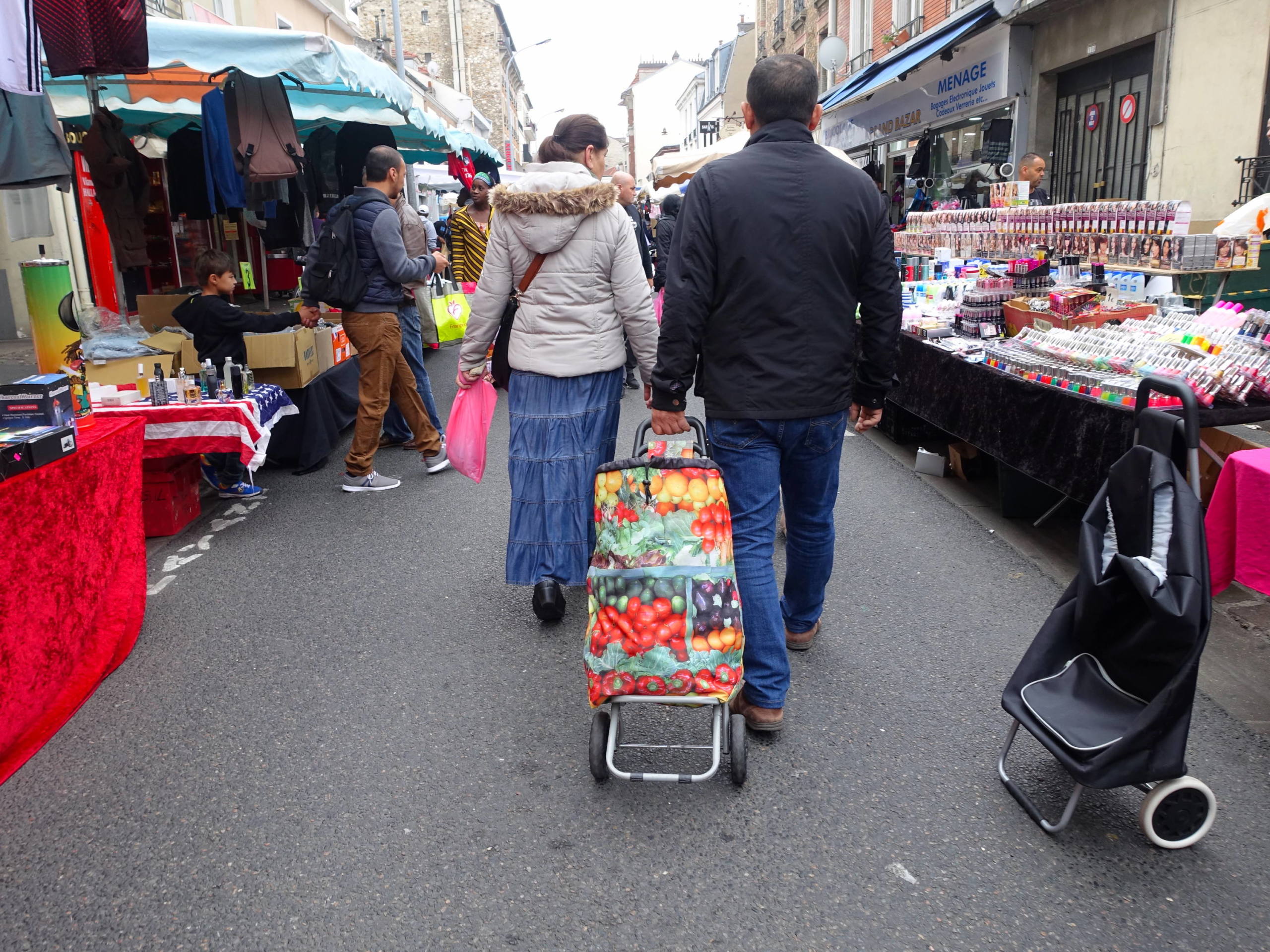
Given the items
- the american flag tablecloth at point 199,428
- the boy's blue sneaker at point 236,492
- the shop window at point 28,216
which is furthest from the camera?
the shop window at point 28,216

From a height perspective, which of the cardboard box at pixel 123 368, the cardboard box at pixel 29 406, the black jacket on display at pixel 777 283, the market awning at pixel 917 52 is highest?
the market awning at pixel 917 52

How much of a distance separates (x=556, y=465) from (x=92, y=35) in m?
3.37

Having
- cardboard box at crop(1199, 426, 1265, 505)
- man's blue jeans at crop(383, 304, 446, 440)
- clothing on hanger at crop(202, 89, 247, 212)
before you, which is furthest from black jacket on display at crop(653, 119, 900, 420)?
clothing on hanger at crop(202, 89, 247, 212)

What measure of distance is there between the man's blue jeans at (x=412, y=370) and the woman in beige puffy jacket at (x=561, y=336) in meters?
2.42

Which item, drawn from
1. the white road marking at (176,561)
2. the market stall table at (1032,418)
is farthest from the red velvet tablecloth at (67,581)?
the market stall table at (1032,418)

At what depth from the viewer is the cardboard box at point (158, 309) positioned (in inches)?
291

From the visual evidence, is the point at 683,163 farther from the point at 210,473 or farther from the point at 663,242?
the point at 210,473

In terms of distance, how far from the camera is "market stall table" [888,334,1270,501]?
13.1 ft

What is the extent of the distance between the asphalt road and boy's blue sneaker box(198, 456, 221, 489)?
7.00 ft

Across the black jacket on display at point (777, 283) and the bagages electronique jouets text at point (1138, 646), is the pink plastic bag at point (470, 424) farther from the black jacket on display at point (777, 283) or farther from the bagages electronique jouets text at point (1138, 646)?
the bagages electronique jouets text at point (1138, 646)

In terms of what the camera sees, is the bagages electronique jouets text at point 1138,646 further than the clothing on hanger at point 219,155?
No

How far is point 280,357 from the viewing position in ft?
20.9

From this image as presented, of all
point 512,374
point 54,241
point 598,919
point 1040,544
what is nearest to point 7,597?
point 512,374

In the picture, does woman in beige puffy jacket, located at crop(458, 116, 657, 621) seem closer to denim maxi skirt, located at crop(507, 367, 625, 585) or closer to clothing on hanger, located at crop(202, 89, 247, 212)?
denim maxi skirt, located at crop(507, 367, 625, 585)
